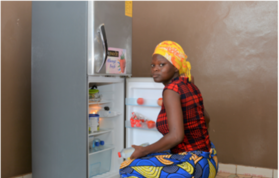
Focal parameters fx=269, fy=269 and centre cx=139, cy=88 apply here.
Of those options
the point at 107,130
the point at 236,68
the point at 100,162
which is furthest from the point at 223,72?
the point at 100,162

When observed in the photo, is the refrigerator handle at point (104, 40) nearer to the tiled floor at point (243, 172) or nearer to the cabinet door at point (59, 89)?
the cabinet door at point (59, 89)

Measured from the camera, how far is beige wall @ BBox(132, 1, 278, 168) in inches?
126

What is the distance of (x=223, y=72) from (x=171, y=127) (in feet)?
6.85

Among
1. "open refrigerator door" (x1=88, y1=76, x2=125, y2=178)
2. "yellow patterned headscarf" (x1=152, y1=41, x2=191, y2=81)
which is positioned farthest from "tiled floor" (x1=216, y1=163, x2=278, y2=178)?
"yellow patterned headscarf" (x1=152, y1=41, x2=191, y2=81)

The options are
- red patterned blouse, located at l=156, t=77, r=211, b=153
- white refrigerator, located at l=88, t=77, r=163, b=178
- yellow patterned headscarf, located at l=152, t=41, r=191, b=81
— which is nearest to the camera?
red patterned blouse, located at l=156, t=77, r=211, b=153

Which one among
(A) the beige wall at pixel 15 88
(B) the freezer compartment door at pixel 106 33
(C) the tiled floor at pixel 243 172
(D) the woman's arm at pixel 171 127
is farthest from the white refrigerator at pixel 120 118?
(C) the tiled floor at pixel 243 172

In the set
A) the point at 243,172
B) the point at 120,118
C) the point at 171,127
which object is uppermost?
the point at 171,127

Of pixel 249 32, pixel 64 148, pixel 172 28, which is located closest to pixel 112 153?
pixel 64 148

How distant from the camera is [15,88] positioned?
284 centimetres

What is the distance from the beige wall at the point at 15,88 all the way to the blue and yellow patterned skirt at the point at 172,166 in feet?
5.52

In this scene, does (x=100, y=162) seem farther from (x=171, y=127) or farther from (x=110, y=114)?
(x=171, y=127)

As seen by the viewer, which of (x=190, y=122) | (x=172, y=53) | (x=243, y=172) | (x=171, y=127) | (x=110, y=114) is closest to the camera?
(x=171, y=127)

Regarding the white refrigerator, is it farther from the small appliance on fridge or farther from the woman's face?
the woman's face

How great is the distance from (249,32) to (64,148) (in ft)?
8.21
